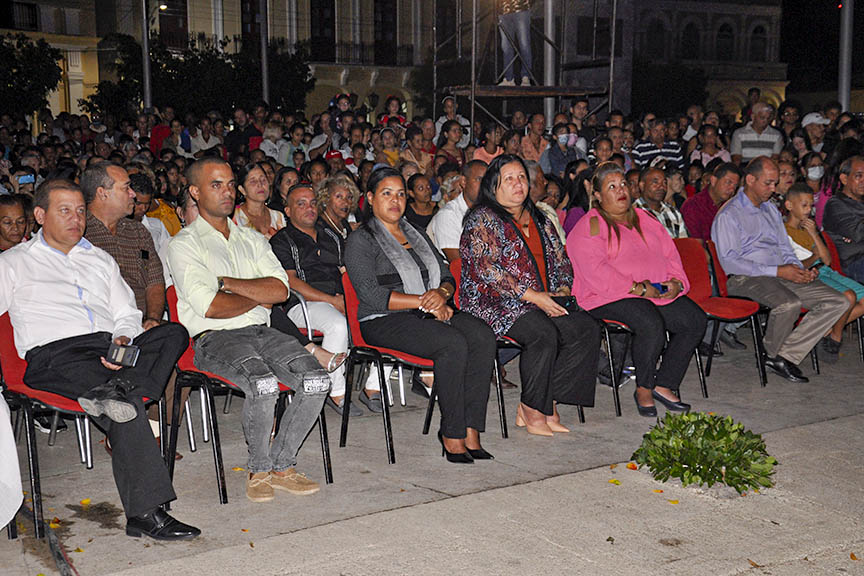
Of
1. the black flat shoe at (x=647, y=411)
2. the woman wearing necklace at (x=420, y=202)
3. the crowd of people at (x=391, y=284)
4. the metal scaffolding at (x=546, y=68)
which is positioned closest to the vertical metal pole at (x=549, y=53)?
the metal scaffolding at (x=546, y=68)

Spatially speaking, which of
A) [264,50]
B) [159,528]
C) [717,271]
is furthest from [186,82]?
[159,528]

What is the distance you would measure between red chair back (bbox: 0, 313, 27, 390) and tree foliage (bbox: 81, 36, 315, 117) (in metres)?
20.0

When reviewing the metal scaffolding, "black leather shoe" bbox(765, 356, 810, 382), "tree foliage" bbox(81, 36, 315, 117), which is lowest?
"black leather shoe" bbox(765, 356, 810, 382)

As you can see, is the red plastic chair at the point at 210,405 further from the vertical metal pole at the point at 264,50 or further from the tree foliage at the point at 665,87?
the tree foliage at the point at 665,87

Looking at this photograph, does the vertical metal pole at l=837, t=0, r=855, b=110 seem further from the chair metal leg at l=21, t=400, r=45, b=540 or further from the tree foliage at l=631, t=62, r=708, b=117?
the tree foliage at l=631, t=62, r=708, b=117

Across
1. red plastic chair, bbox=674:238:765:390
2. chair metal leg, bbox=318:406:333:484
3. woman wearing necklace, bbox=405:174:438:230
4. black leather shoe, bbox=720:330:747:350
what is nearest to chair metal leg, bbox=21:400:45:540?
chair metal leg, bbox=318:406:333:484

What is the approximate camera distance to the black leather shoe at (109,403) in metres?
3.98

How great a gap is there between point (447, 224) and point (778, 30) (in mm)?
51884

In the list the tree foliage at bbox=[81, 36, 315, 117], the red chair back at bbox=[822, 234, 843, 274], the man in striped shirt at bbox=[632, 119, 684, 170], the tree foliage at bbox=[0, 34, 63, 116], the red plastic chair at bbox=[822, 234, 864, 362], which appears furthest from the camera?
the tree foliage at bbox=[0, 34, 63, 116]

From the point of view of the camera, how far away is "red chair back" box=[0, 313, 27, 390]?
442 centimetres

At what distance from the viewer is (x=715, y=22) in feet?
172

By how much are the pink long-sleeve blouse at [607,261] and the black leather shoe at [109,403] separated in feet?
9.97

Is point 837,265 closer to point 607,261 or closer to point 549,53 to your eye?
point 607,261

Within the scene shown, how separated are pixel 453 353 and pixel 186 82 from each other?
23576 mm
